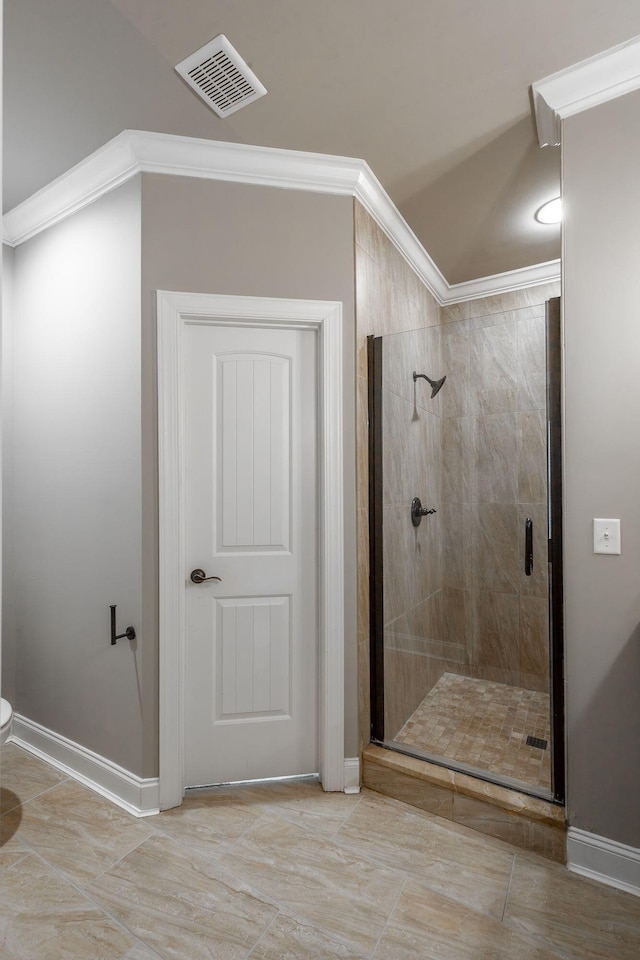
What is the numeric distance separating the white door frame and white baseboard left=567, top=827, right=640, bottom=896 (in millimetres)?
894

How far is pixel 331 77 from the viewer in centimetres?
192

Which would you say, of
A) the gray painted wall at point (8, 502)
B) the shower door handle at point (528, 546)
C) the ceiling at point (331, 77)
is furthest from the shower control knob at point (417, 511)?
the gray painted wall at point (8, 502)

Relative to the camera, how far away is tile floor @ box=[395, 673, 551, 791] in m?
2.20

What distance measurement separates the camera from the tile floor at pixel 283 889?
64.2 inches

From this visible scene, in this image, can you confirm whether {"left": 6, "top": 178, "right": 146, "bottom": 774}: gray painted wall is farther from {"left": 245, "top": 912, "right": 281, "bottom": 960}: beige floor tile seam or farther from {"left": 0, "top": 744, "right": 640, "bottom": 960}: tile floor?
{"left": 245, "top": 912, "right": 281, "bottom": 960}: beige floor tile seam

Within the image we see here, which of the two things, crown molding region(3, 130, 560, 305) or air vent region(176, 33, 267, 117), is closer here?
air vent region(176, 33, 267, 117)

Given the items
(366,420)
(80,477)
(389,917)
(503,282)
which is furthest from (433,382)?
(389,917)

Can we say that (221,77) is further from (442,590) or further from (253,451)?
(442,590)

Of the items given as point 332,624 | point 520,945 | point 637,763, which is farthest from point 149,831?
point 637,763

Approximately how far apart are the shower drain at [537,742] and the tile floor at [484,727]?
0.01 m

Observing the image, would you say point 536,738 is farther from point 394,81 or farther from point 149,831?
point 394,81

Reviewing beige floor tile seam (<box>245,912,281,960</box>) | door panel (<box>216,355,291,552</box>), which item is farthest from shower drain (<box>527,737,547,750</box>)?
door panel (<box>216,355,291,552</box>)

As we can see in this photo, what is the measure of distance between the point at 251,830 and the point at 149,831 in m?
0.38

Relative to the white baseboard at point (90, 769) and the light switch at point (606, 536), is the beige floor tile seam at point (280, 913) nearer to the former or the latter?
the white baseboard at point (90, 769)
